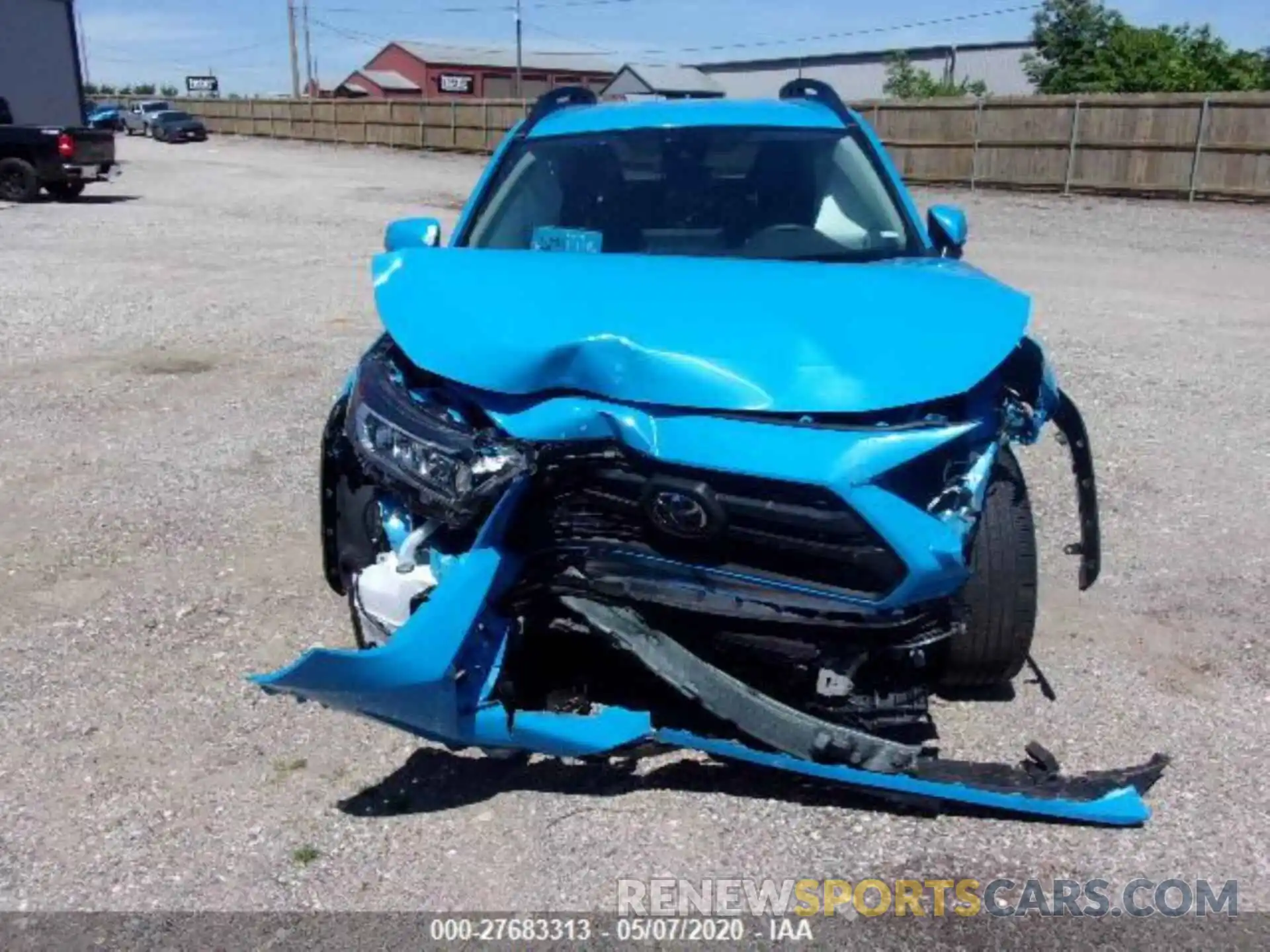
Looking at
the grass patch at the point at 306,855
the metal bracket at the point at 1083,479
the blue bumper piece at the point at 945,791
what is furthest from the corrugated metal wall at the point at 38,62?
the blue bumper piece at the point at 945,791

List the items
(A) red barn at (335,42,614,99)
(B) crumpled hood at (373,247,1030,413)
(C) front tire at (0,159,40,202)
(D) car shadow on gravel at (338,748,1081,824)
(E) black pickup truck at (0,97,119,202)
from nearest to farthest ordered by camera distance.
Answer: (B) crumpled hood at (373,247,1030,413) < (D) car shadow on gravel at (338,748,1081,824) < (E) black pickup truck at (0,97,119,202) < (C) front tire at (0,159,40,202) < (A) red barn at (335,42,614,99)

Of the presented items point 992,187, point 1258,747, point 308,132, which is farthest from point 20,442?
point 308,132

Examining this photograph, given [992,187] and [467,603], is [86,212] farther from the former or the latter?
[467,603]

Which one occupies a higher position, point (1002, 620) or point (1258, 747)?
point (1002, 620)

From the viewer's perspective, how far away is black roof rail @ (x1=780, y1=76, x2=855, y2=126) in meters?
4.76

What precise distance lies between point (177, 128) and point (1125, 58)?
34468 mm

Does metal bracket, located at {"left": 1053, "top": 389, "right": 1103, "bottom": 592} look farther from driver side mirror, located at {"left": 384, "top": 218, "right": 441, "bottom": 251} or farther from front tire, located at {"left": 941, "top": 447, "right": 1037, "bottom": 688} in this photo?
driver side mirror, located at {"left": 384, "top": 218, "right": 441, "bottom": 251}

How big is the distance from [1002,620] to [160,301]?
9210 millimetres

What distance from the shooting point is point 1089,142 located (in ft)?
71.5

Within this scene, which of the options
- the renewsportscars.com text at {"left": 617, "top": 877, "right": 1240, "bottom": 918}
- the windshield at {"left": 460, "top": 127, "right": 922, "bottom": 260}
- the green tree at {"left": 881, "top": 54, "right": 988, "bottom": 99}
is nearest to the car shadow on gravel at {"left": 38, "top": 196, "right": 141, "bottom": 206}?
the windshield at {"left": 460, "top": 127, "right": 922, "bottom": 260}

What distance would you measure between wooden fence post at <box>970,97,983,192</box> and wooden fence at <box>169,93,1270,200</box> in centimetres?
2

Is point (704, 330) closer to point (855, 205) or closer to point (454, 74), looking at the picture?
point (855, 205)

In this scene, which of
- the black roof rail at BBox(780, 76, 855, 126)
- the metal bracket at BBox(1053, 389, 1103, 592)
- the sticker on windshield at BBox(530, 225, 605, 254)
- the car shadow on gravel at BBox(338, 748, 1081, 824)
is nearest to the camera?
the car shadow on gravel at BBox(338, 748, 1081, 824)

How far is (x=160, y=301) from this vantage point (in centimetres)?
1048
